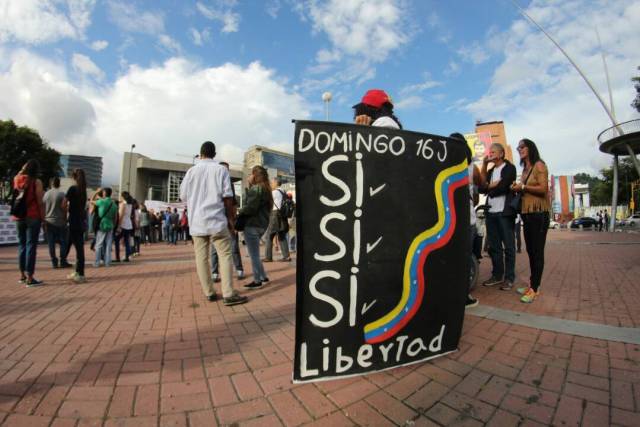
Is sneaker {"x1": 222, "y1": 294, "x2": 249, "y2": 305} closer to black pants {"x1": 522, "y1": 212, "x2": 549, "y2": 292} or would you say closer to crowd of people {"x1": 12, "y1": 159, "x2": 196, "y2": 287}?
crowd of people {"x1": 12, "y1": 159, "x2": 196, "y2": 287}

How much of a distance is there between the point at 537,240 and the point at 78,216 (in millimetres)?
6454

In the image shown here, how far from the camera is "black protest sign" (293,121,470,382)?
5.39ft

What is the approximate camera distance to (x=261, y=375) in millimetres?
1869

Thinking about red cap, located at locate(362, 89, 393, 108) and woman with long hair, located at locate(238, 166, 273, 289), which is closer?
red cap, located at locate(362, 89, 393, 108)

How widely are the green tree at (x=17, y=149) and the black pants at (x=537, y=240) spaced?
33.6 metres

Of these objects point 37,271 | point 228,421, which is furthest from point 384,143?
point 37,271

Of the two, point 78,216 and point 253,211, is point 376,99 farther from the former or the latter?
point 78,216

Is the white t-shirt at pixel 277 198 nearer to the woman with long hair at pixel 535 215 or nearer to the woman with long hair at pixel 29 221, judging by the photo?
the woman with long hair at pixel 29 221

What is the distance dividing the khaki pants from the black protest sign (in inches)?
76.6

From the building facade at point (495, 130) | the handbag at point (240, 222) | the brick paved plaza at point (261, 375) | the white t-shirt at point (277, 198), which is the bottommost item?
the brick paved plaza at point (261, 375)

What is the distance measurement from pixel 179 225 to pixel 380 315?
48.2 feet

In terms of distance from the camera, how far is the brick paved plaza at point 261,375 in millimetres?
1494

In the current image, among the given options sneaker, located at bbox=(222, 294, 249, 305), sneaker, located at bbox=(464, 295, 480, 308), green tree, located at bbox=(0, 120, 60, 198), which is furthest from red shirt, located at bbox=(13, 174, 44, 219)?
green tree, located at bbox=(0, 120, 60, 198)

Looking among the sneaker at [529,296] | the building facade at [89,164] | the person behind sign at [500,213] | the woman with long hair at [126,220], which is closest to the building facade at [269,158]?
the building facade at [89,164]
